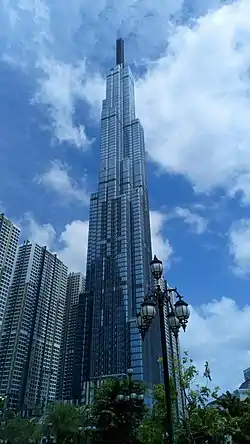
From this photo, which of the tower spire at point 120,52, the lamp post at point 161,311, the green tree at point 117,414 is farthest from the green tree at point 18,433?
the tower spire at point 120,52

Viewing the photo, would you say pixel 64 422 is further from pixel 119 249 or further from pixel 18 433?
pixel 119 249

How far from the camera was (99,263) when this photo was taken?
91.2 metres

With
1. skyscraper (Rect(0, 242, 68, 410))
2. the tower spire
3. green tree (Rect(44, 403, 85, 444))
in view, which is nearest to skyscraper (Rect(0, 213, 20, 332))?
skyscraper (Rect(0, 242, 68, 410))

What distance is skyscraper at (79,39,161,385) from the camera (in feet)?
260

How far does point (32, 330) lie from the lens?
8850 centimetres

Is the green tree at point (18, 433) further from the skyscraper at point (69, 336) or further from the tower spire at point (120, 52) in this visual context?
the tower spire at point (120, 52)

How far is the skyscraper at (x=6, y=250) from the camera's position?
79.3 meters

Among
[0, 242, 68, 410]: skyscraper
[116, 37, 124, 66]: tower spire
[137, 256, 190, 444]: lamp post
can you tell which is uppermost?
[116, 37, 124, 66]: tower spire

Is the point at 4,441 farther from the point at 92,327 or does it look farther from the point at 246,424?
the point at 92,327

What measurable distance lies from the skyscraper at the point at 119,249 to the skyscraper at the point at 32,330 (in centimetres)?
1096

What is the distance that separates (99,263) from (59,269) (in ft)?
51.3

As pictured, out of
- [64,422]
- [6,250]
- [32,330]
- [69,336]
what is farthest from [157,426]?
[69,336]

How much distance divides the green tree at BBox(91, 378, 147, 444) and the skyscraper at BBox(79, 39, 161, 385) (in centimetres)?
4303

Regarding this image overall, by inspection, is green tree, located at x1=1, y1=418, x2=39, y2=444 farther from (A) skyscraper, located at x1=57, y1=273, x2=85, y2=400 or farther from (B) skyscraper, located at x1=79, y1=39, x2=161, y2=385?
(A) skyscraper, located at x1=57, y1=273, x2=85, y2=400
